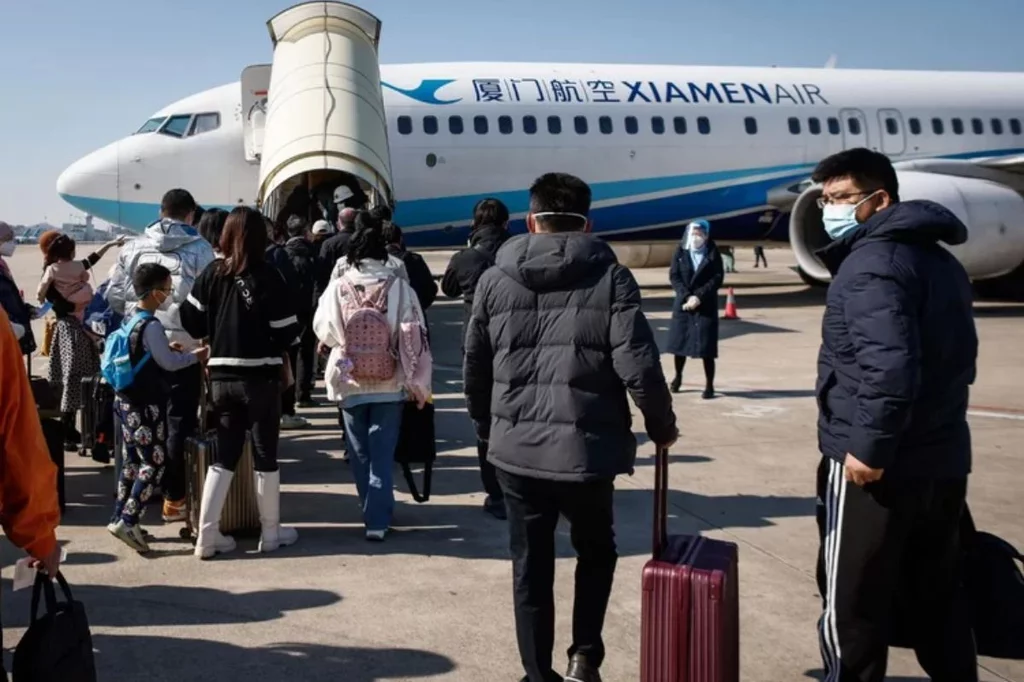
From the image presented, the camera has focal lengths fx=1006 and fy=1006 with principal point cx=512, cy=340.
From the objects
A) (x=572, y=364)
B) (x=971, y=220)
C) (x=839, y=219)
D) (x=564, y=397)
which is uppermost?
(x=971, y=220)

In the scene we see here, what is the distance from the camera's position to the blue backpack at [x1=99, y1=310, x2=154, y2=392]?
16.9 ft

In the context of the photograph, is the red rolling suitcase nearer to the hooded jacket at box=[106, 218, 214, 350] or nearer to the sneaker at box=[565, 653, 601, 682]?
the sneaker at box=[565, 653, 601, 682]

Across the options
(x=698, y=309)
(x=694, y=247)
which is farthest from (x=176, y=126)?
(x=698, y=309)

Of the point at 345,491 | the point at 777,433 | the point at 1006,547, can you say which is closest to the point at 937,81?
the point at 777,433

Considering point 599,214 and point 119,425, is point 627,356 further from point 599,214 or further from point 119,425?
point 599,214

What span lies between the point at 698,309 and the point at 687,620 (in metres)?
6.19

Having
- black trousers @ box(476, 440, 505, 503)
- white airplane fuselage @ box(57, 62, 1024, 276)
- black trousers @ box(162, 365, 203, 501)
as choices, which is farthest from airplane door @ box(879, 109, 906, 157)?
black trousers @ box(162, 365, 203, 501)

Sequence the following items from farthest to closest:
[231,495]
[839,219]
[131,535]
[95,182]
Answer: [95,182], [231,495], [131,535], [839,219]

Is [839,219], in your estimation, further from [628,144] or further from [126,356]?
[628,144]

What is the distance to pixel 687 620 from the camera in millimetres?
3258

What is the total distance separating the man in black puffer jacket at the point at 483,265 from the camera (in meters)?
5.88

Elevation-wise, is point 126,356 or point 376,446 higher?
point 126,356

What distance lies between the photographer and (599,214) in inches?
637

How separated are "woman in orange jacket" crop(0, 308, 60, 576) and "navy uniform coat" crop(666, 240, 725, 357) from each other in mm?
7278
